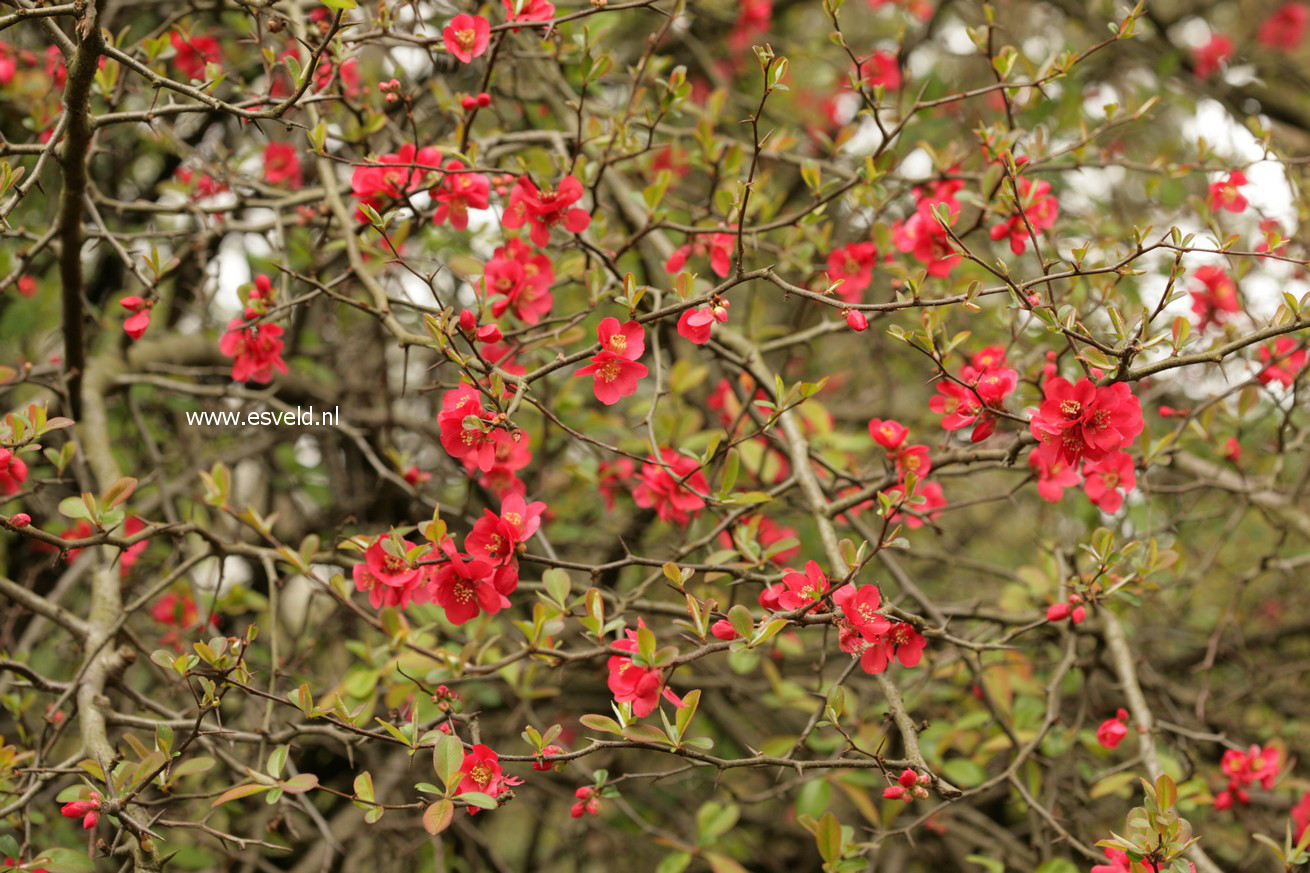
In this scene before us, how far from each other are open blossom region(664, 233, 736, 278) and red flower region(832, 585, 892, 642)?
2.21 ft

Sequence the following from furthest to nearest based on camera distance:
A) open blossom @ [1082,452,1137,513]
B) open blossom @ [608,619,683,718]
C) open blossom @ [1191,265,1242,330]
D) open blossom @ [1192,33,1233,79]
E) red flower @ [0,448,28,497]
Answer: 1. open blossom @ [1192,33,1233,79]
2. open blossom @ [1191,265,1242,330]
3. open blossom @ [1082,452,1137,513]
4. red flower @ [0,448,28,497]
5. open blossom @ [608,619,683,718]

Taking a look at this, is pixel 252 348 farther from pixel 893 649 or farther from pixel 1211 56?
pixel 1211 56

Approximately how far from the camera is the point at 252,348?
5.89ft

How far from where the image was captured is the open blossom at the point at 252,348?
70.3 inches

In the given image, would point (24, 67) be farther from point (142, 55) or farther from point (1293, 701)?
point (1293, 701)

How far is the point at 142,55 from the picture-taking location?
6.40 feet

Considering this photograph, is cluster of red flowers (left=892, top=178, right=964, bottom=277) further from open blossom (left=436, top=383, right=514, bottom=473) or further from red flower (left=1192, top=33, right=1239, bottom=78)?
red flower (left=1192, top=33, right=1239, bottom=78)

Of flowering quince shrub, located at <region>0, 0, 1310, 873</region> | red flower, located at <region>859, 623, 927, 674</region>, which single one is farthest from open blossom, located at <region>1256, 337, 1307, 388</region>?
red flower, located at <region>859, 623, 927, 674</region>

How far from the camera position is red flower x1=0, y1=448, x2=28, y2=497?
1429mm

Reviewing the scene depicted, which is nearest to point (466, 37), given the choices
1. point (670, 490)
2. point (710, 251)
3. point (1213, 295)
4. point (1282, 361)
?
point (710, 251)

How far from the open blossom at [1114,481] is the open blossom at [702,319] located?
0.69 meters

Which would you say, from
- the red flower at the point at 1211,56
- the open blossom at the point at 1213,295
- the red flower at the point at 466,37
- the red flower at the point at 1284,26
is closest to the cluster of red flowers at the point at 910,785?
the red flower at the point at 466,37

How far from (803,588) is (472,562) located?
0.44m

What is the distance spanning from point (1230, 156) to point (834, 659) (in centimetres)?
159
